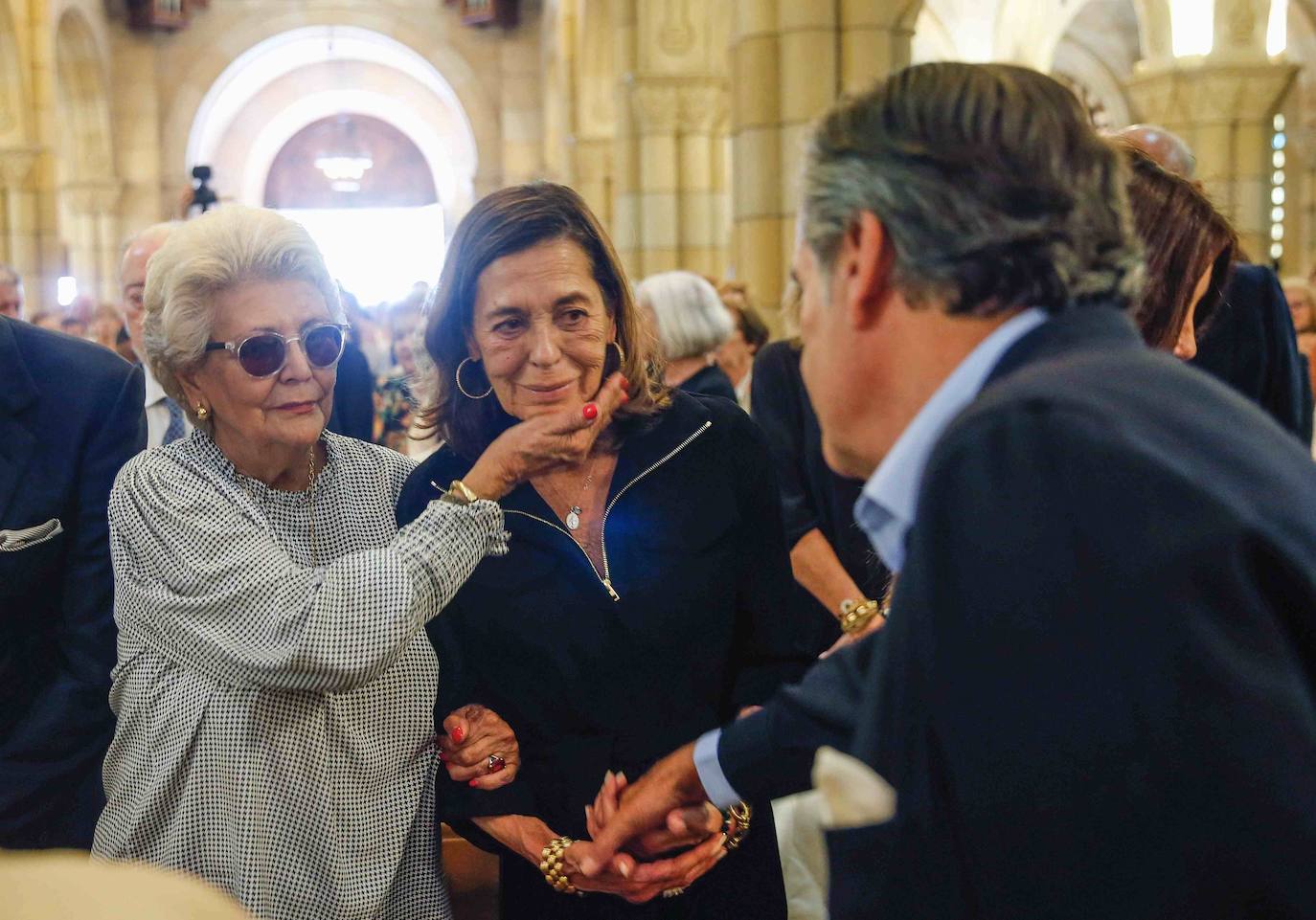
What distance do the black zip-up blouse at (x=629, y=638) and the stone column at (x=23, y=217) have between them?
16910mm

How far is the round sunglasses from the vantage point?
6.68 feet

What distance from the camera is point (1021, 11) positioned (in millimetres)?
14875

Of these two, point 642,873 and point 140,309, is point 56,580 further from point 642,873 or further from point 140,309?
point 140,309

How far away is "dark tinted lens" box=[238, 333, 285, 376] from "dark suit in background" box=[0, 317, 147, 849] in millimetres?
424

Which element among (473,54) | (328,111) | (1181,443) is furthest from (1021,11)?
(328,111)

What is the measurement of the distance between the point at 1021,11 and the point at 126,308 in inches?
510

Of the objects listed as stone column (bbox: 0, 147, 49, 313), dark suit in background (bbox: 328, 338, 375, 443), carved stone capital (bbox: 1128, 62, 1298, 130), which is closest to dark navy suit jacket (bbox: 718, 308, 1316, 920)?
dark suit in background (bbox: 328, 338, 375, 443)

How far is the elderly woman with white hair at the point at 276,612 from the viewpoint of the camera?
184 cm

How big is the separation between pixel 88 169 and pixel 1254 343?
22361 mm

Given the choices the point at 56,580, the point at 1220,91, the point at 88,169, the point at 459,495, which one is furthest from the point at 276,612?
the point at 88,169

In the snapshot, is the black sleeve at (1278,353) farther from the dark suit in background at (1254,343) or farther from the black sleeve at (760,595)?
the black sleeve at (760,595)

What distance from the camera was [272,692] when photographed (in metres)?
1.92

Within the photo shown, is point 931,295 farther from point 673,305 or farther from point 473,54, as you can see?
point 473,54

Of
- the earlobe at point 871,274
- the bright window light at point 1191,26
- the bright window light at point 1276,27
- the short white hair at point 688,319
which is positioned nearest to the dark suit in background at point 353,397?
the short white hair at point 688,319
